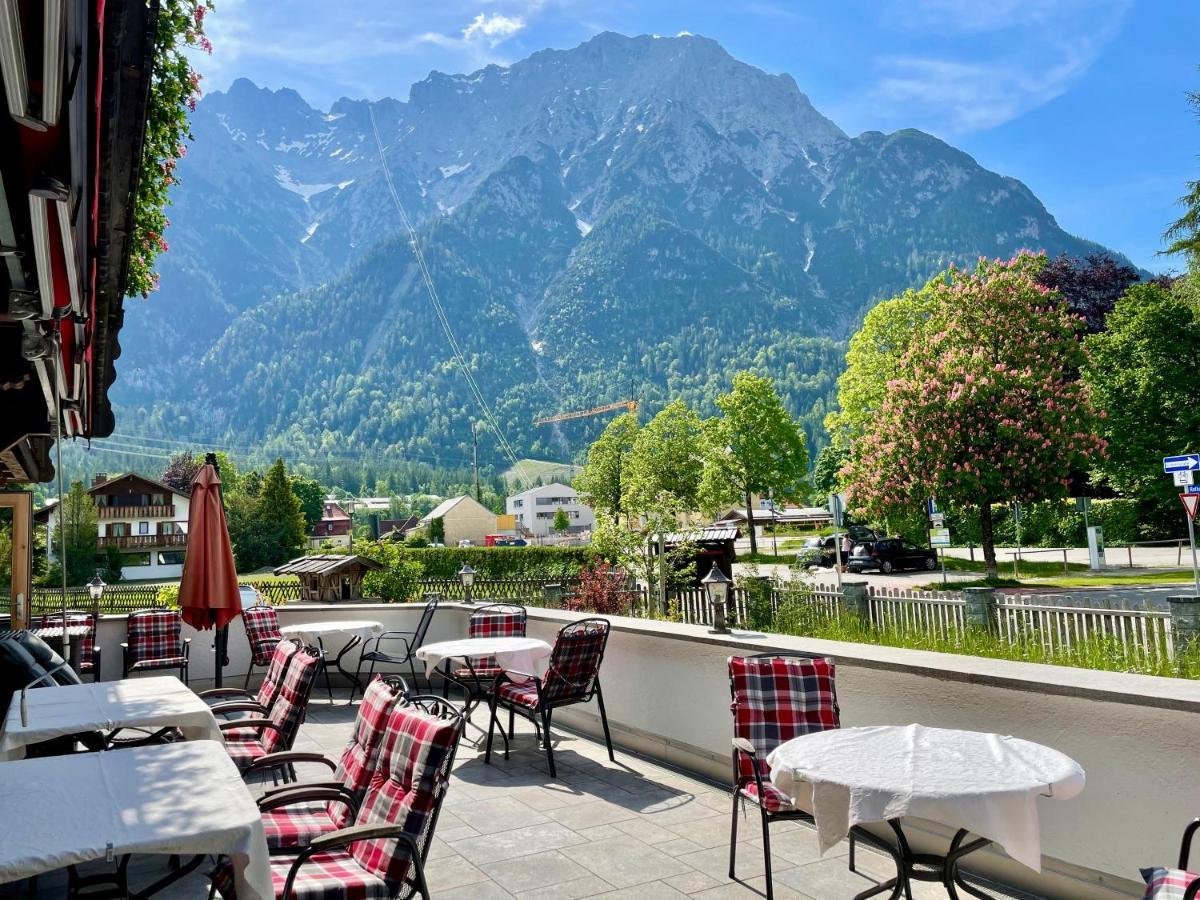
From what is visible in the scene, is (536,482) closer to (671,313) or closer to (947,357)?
(671,313)

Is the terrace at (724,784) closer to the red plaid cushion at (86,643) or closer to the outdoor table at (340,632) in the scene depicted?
the outdoor table at (340,632)

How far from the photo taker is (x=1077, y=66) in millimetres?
114938

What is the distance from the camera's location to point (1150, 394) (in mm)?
28703

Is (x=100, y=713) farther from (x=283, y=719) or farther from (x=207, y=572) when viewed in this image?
(x=207, y=572)

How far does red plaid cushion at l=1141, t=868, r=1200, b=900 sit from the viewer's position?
2.62 meters

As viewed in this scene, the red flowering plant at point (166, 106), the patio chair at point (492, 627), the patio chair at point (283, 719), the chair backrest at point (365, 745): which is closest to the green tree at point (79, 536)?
the red flowering plant at point (166, 106)

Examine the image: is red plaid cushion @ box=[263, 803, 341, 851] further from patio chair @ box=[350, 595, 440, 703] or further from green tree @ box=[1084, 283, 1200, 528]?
green tree @ box=[1084, 283, 1200, 528]

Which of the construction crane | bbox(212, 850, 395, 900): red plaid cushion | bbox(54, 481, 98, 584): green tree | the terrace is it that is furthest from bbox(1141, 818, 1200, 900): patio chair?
the construction crane

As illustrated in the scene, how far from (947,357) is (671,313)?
17674 cm

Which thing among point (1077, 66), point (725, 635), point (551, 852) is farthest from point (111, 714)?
point (1077, 66)

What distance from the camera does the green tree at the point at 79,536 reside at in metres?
41.8

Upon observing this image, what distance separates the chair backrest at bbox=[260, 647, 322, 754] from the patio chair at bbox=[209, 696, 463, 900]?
147 cm

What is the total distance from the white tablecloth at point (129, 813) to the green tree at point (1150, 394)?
97.6 ft

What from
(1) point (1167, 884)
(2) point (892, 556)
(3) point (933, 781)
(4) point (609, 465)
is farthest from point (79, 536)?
(1) point (1167, 884)
